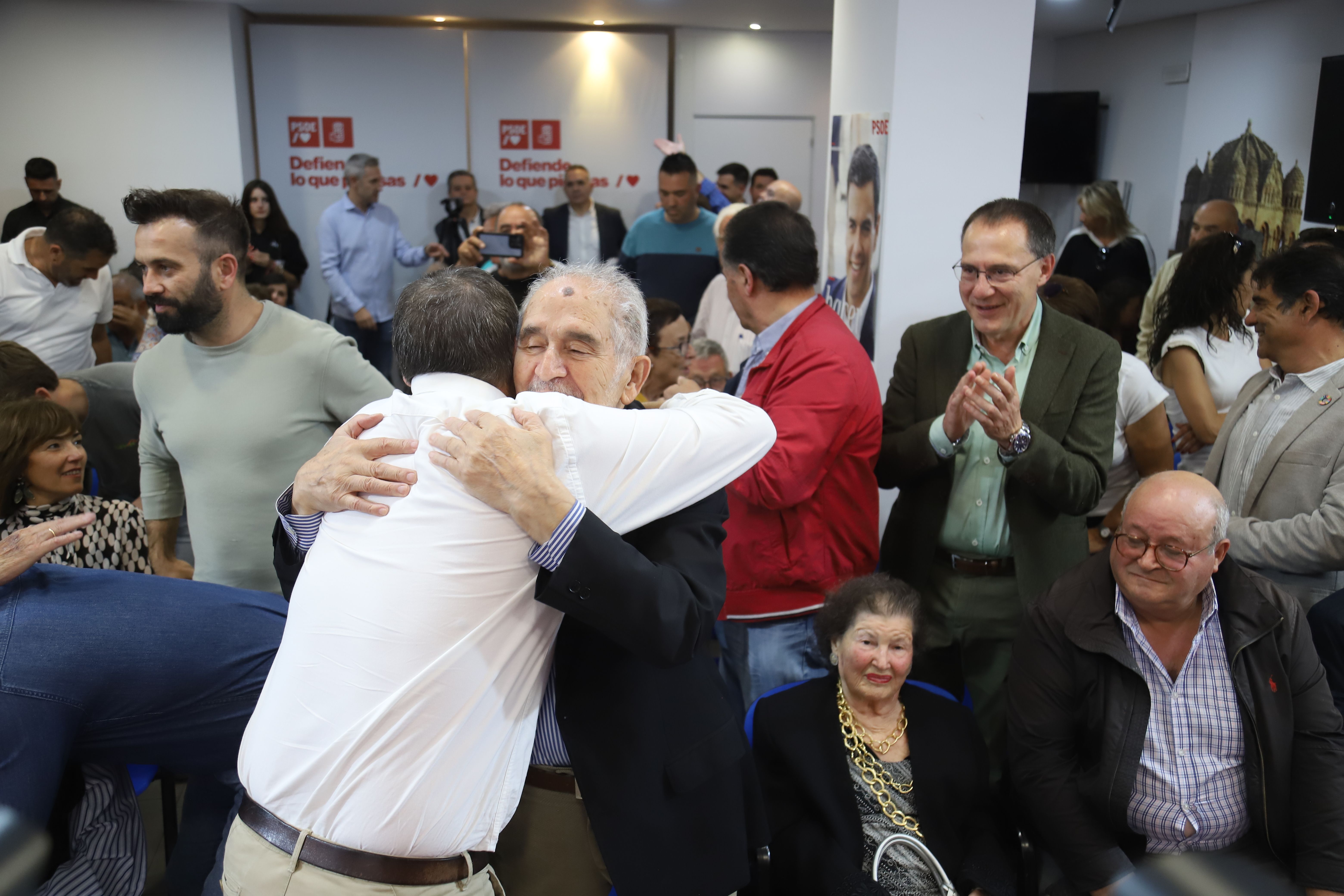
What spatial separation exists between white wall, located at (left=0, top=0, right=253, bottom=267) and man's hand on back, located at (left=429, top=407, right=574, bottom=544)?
7578mm

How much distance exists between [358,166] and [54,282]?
3.00m

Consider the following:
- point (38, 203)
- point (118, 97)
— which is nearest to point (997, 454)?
point (38, 203)

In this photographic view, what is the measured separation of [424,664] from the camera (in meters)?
1.29

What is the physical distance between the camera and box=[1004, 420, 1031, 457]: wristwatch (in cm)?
231

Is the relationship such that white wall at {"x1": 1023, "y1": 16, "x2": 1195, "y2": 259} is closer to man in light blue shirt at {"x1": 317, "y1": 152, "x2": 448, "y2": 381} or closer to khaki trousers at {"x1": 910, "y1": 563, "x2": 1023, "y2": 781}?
man in light blue shirt at {"x1": 317, "y1": 152, "x2": 448, "y2": 381}

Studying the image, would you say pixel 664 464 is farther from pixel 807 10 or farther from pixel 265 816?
pixel 807 10

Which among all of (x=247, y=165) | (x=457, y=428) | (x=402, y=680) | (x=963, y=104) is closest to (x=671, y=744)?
(x=402, y=680)

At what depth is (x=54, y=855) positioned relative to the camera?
2.06 meters

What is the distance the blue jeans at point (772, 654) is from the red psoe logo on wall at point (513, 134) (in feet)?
23.0

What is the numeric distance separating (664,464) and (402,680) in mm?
460

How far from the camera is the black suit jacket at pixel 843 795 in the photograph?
224cm

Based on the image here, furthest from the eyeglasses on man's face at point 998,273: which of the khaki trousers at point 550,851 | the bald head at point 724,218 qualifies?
the bald head at point 724,218

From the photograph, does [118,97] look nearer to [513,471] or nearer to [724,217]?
[724,217]

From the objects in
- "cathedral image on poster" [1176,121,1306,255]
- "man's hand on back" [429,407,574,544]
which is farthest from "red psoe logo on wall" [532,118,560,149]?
"man's hand on back" [429,407,574,544]
